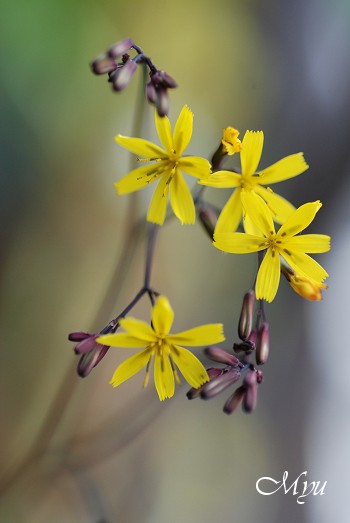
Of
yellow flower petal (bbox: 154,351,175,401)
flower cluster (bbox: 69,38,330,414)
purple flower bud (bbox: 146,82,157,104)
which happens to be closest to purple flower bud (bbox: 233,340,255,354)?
flower cluster (bbox: 69,38,330,414)

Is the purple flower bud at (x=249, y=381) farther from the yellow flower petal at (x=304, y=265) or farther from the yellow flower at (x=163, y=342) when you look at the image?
the yellow flower petal at (x=304, y=265)

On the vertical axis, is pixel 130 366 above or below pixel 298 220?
below

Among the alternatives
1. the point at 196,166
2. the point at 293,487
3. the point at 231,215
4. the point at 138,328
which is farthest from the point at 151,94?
the point at 293,487

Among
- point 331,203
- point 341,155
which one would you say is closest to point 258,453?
point 331,203

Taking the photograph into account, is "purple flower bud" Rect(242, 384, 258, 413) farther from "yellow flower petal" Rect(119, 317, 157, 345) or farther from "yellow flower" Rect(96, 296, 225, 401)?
"yellow flower petal" Rect(119, 317, 157, 345)

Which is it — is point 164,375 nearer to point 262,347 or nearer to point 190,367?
point 190,367
